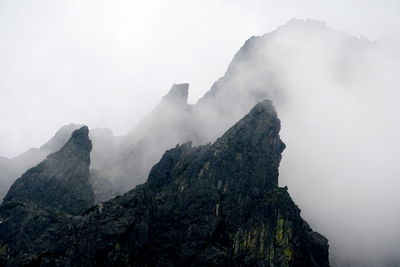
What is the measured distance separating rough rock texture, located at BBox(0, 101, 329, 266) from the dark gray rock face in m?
42.5

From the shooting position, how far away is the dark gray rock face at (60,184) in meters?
139

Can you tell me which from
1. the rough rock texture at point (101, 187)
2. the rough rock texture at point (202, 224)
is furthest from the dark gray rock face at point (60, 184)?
the rough rock texture at point (202, 224)

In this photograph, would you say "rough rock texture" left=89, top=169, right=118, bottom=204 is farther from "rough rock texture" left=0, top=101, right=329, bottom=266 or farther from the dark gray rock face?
"rough rock texture" left=0, top=101, right=329, bottom=266

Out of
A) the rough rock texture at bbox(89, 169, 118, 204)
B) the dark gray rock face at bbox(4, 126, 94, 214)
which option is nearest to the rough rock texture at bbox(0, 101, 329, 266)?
the dark gray rock face at bbox(4, 126, 94, 214)

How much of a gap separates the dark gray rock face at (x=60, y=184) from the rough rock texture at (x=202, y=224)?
42.5 metres

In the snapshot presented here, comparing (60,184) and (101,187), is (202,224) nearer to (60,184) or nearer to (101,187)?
(60,184)

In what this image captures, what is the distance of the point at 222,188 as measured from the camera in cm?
10731

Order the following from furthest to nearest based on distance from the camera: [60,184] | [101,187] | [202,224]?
[101,187] < [60,184] < [202,224]

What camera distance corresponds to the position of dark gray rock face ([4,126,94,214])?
13900 centimetres

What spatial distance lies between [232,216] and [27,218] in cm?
7010

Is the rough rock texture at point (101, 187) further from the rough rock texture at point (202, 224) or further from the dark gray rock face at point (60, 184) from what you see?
the rough rock texture at point (202, 224)

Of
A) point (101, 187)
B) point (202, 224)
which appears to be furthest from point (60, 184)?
point (202, 224)

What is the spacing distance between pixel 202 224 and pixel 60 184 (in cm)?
7932

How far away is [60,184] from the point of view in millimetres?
144625
